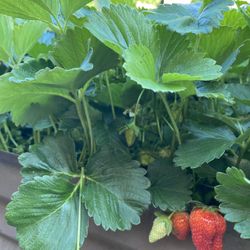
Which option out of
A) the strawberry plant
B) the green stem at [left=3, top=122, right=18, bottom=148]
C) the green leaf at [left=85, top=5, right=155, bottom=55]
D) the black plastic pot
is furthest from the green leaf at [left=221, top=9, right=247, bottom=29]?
the green stem at [left=3, top=122, right=18, bottom=148]

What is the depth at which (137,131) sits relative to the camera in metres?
0.47

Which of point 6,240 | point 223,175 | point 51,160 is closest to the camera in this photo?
point 223,175

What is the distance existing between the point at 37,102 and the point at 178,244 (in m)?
0.20

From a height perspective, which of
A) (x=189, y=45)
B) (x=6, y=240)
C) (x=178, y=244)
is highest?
(x=189, y=45)

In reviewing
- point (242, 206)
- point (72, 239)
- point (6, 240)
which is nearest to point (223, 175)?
point (242, 206)

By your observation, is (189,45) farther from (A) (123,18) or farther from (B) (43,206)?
(B) (43,206)

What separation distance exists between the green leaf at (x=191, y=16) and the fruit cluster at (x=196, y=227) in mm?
159

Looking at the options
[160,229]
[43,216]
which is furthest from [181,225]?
[43,216]

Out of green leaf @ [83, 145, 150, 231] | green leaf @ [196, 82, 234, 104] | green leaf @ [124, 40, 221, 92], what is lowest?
green leaf @ [83, 145, 150, 231]

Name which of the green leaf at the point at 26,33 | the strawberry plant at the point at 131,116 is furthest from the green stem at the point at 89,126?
the green leaf at the point at 26,33

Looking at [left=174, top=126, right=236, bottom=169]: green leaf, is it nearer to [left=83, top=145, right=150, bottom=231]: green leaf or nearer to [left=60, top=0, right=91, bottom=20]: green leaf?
[left=83, top=145, right=150, bottom=231]: green leaf

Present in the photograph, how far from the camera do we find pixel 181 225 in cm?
39

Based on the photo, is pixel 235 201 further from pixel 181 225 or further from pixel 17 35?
pixel 17 35

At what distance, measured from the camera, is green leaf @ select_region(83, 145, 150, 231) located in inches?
15.4
